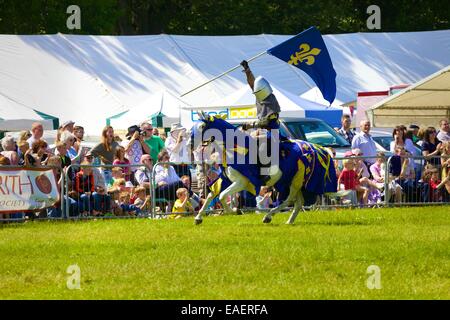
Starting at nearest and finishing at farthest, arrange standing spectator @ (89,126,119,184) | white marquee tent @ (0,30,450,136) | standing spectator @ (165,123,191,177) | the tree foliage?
standing spectator @ (89,126,119,184) → standing spectator @ (165,123,191,177) → white marquee tent @ (0,30,450,136) → the tree foliage

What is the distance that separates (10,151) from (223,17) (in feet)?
102

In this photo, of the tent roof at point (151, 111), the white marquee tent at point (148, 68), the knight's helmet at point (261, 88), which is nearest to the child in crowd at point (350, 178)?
the knight's helmet at point (261, 88)

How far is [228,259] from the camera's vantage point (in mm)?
13586

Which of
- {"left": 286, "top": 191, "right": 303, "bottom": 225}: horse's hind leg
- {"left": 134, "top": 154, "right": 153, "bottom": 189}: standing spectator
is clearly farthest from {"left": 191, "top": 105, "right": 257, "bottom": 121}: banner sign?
{"left": 286, "top": 191, "right": 303, "bottom": 225}: horse's hind leg

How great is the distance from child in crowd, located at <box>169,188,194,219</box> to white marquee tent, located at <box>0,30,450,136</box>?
1224 centimetres

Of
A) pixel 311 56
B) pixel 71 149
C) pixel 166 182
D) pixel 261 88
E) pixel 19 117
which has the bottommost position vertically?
pixel 166 182

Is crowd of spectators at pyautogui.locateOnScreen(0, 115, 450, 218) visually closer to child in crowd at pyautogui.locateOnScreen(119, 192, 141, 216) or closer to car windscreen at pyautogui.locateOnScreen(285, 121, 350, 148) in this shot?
child in crowd at pyautogui.locateOnScreen(119, 192, 141, 216)

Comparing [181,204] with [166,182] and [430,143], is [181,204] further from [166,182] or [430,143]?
[430,143]

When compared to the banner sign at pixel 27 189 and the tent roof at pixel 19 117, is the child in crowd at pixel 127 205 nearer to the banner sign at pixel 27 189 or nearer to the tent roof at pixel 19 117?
the banner sign at pixel 27 189

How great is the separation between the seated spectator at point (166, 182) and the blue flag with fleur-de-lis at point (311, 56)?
261 cm

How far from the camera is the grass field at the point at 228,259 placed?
11.7 metres

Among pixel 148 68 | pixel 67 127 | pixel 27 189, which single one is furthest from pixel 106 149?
pixel 148 68

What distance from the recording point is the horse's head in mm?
17531
